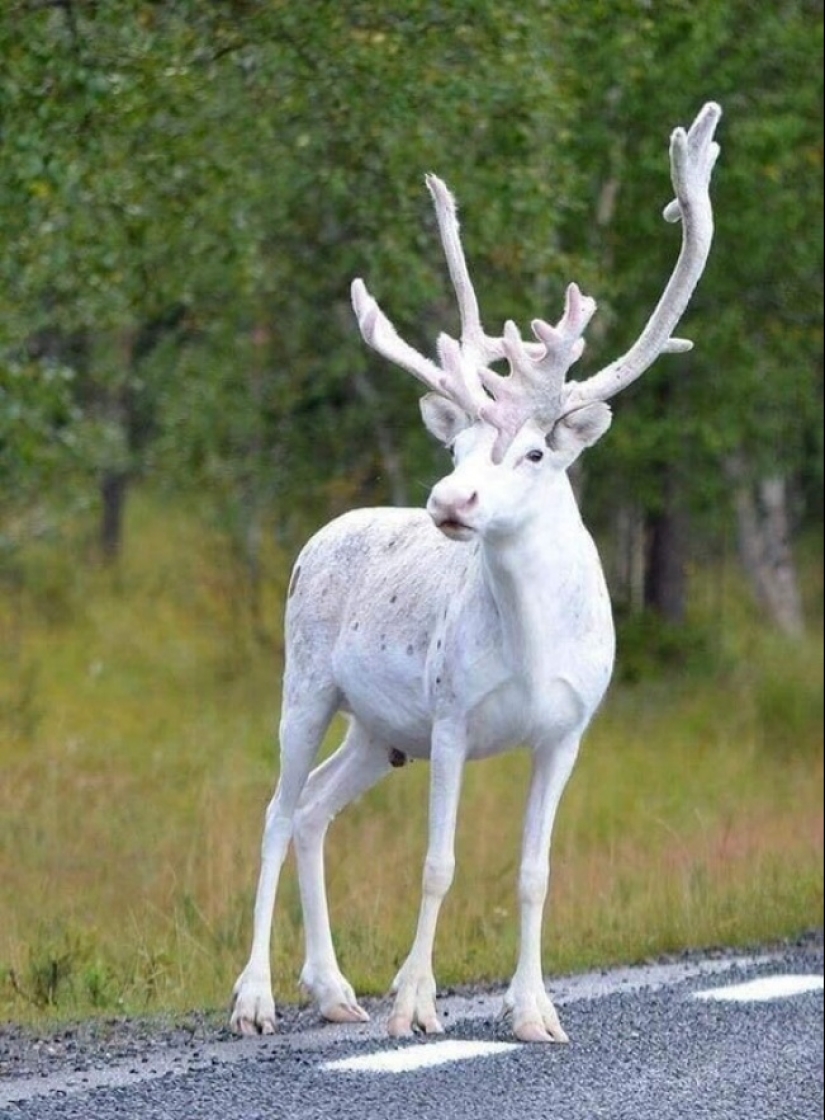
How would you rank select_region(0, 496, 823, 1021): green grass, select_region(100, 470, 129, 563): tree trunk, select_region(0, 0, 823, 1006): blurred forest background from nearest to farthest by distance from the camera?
select_region(0, 496, 823, 1021): green grass, select_region(0, 0, 823, 1006): blurred forest background, select_region(100, 470, 129, 563): tree trunk

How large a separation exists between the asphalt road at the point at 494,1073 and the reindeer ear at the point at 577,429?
5.88 feet

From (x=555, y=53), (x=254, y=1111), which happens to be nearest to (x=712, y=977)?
(x=254, y=1111)

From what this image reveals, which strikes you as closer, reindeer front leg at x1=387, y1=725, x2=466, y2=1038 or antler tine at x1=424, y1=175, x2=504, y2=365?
reindeer front leg at x1=387, y1=725, x2=466, y2=1038

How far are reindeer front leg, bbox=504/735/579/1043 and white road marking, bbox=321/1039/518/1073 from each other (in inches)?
4.6

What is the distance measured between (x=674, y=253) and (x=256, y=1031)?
11.7 m

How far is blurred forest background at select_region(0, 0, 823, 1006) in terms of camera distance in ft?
43.6

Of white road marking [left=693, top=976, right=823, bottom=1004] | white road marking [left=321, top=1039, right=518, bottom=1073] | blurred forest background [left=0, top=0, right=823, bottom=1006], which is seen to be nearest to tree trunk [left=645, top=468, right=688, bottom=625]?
blurred forest background [left=0, top=0, right=823, bottom=1006]

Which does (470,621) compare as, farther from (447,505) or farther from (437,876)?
(447,505)

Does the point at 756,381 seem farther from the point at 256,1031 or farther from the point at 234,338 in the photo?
the point at 256,1031

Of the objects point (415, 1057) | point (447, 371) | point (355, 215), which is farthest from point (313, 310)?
point (415, 1057)

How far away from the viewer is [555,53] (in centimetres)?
1630

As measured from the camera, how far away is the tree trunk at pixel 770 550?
83.4 feet

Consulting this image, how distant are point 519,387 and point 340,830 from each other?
5.42 metres

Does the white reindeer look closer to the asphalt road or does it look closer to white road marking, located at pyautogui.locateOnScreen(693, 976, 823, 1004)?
the asphalt road
